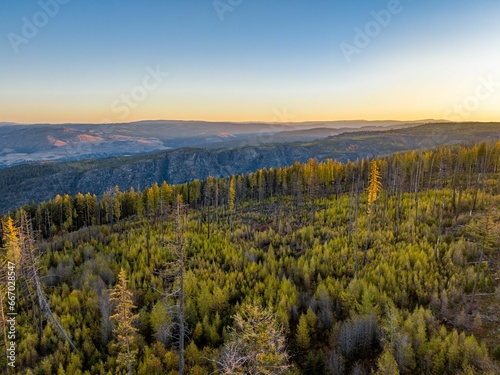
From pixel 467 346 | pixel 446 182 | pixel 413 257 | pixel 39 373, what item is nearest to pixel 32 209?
pixel 39 373

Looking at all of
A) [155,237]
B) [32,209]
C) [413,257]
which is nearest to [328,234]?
[413,257]

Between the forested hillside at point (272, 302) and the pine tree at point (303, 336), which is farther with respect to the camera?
the pine tree at point (303, 336)

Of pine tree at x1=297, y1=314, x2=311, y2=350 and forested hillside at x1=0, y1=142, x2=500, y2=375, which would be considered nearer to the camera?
forested hillside at x1=0, y1=142, x2=500, y2=375

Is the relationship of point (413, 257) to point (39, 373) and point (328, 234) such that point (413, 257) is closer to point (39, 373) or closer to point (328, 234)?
point (328, 234)

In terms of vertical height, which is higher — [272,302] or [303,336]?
[272,302]

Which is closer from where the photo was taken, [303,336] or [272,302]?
[303,336]

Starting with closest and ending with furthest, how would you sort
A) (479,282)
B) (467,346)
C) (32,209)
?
(467,346)
(479,282)
(32,209)

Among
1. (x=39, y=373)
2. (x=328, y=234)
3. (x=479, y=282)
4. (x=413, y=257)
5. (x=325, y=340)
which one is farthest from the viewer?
(x=328, y=234)

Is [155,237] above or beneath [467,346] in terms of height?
beneath

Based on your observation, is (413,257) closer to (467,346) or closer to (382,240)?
(382,240)

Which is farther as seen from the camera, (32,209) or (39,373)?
(32,209)
